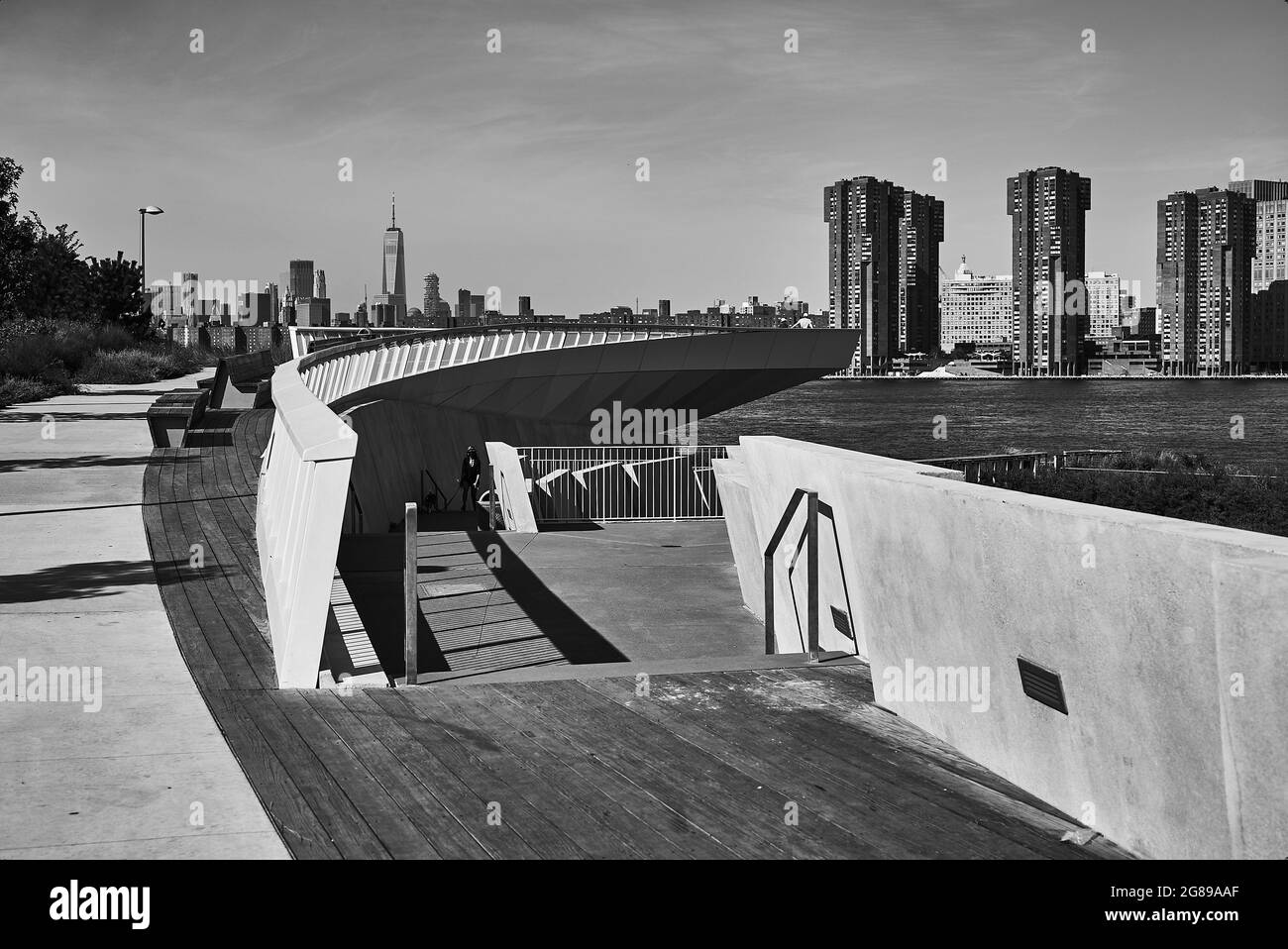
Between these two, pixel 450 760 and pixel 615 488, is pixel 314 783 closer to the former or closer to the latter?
pixel 450 760

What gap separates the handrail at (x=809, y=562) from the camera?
25.8 feet

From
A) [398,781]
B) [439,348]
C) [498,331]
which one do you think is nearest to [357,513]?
[398,781]

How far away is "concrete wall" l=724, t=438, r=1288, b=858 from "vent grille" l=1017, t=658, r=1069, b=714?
0.04m

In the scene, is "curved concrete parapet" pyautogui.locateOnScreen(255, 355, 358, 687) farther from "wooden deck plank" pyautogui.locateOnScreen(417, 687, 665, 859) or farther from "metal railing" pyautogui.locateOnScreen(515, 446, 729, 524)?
"metal railing" pyautogui.locateOnScreen(515, 446, 729, 524)

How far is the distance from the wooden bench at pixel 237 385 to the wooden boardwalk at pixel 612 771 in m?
19.7

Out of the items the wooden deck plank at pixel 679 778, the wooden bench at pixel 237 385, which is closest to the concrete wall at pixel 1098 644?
the wooden deck plank at pixel 679 778

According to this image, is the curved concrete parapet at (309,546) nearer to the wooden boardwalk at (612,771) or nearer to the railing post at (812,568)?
the wooden boardwalk at (612,771)

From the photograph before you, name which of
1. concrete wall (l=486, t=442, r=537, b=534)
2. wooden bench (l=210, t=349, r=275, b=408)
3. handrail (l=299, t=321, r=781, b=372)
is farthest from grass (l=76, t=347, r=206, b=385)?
concrete wall (l=486, t=442, r=537, b=534)

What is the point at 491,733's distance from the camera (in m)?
6.21

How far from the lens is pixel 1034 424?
126938mm

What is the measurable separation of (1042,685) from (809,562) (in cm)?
304
